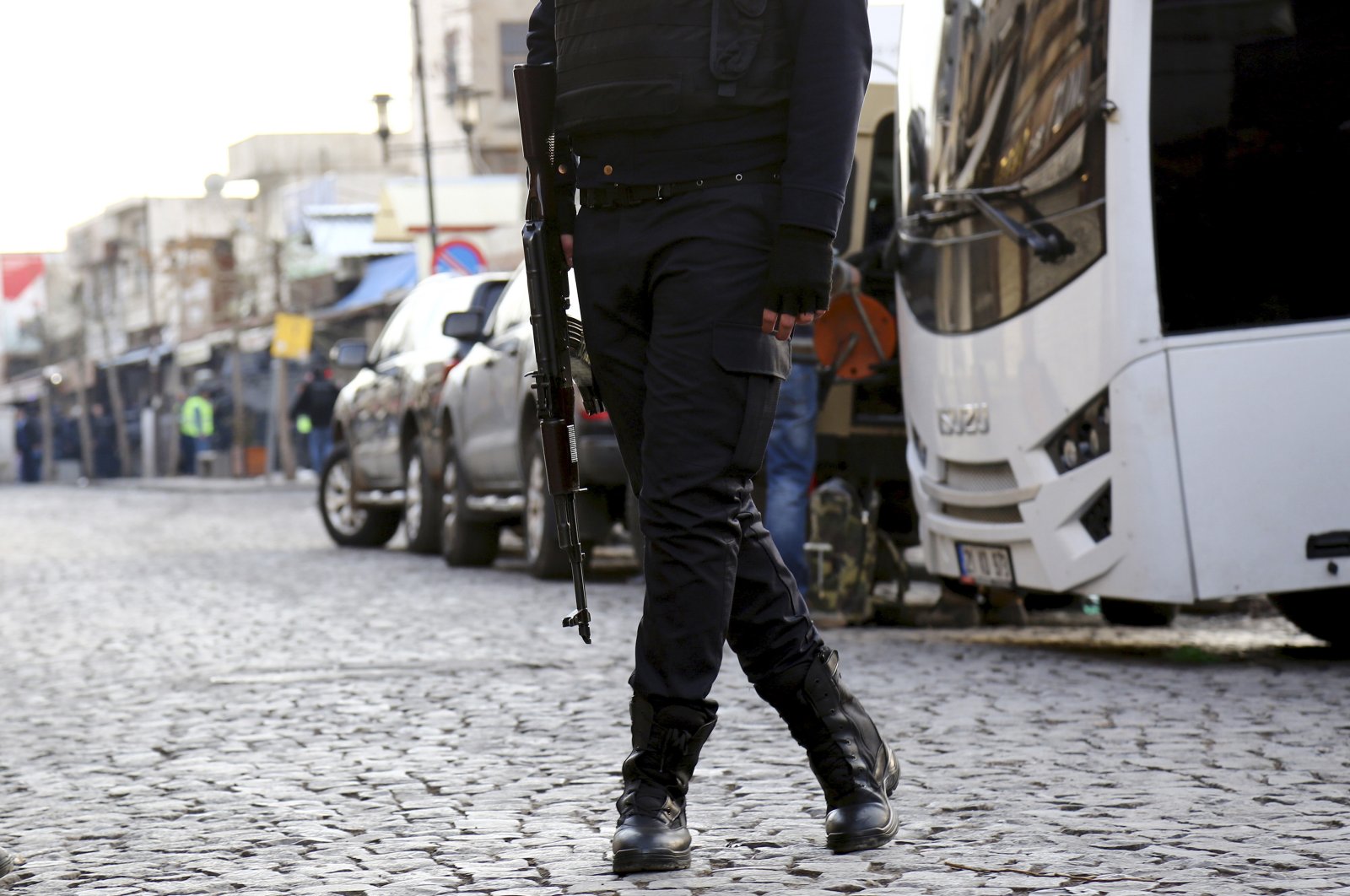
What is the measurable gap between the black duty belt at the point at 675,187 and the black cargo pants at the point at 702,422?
0.5 inches

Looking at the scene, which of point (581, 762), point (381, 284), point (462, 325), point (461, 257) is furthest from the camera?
point (381, 284)

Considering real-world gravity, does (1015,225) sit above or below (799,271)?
above

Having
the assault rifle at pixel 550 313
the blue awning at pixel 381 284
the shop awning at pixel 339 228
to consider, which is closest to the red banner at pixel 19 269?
the shop awning at pixel 339 228

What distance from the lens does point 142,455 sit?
2653 inches

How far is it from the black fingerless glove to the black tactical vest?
0.97 feet

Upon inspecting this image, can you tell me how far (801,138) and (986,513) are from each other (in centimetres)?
433

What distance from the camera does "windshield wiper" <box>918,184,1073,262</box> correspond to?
25.7ft

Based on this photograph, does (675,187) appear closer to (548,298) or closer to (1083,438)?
(548,298)

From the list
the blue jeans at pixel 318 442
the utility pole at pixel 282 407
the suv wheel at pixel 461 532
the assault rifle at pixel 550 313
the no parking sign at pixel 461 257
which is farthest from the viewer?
the utility pole at pixel 282 407

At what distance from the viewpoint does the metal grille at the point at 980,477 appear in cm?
824

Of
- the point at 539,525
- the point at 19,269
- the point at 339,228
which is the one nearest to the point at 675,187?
the point at 539,525

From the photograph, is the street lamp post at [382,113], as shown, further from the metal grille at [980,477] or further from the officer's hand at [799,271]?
the officer's hand at [799,271]

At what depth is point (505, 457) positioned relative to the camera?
13523mm

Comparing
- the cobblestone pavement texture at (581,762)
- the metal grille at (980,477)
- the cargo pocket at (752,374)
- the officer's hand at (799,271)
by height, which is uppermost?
the officer's hand at (799,271)
